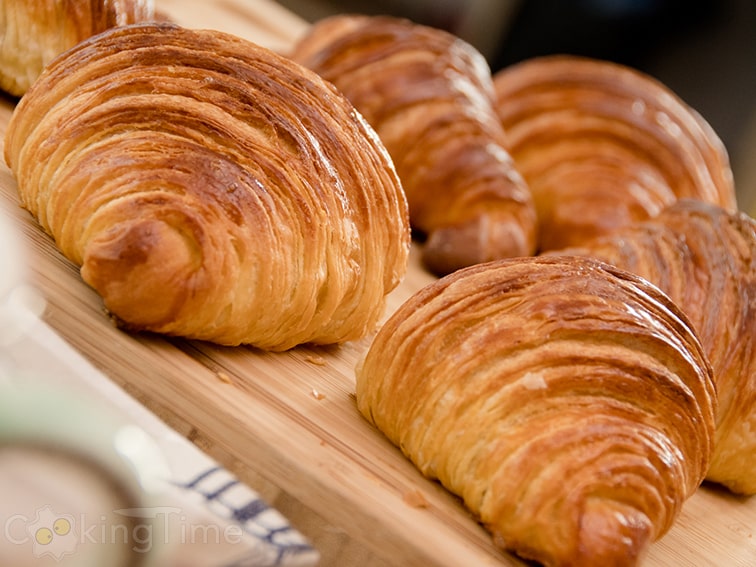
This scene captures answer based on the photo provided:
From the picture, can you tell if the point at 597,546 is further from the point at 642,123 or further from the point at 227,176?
the point at 642,123

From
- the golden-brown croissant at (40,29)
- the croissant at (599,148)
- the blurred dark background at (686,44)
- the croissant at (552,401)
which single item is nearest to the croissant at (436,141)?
the croissant at (599,148)

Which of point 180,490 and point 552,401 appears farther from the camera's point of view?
point 552,401

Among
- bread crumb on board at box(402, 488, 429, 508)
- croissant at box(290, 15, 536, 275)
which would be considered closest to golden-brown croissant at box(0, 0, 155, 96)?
croissant at box(290, 15, 536, 275)

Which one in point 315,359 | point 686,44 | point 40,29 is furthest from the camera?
point 686,44

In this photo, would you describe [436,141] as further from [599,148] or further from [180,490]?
[180,490]

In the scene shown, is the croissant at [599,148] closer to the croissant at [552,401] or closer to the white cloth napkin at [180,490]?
the croissant at [552,401]

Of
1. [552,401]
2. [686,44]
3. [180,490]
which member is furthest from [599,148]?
[686,44]

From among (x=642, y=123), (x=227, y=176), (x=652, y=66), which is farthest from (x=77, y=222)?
(x=652, y=66)
